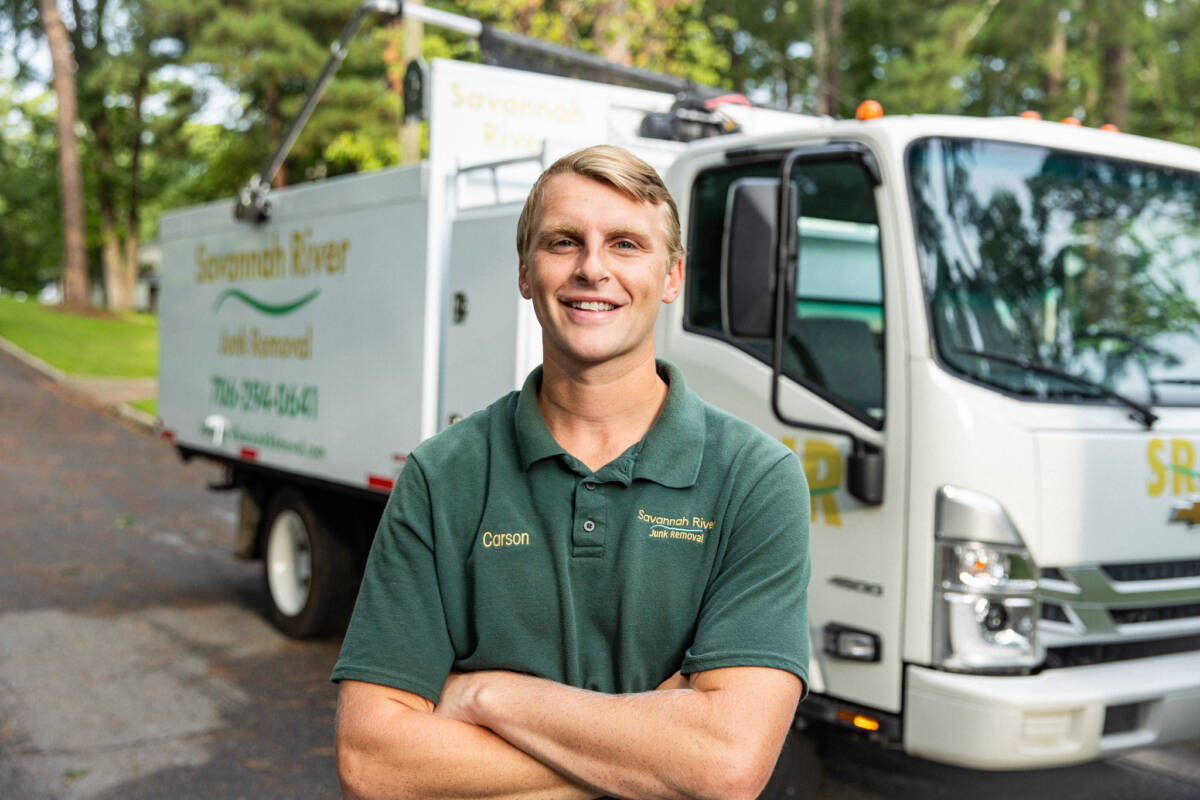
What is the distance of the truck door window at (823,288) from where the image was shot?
4.18 meters

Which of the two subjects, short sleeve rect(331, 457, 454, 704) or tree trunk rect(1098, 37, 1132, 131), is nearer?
short sleeve rect(331, 457, 454, 704)

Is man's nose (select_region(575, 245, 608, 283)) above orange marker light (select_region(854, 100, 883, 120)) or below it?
below

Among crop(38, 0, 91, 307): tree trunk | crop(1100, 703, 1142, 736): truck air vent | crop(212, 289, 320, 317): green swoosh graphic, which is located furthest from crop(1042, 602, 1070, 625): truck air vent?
crop(38, 0, 91, 307): tree trunk

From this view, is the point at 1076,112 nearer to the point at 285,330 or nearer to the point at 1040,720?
the point at 285,330

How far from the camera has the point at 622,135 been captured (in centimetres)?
622

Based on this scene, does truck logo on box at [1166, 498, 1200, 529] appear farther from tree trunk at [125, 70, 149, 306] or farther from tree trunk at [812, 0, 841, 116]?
tree trunk at [125, 70, 149, 306]

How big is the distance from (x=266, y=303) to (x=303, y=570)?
5.09ft

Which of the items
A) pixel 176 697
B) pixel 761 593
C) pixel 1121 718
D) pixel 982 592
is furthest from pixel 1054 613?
pixel 176 697

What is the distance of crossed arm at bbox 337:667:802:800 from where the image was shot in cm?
199

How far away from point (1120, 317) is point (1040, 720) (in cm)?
149

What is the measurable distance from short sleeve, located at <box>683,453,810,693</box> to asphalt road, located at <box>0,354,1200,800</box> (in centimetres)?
241

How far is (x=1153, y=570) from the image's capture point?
4148 mm

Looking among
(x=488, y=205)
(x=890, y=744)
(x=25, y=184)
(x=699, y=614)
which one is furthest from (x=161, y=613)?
(x=25, y=184)

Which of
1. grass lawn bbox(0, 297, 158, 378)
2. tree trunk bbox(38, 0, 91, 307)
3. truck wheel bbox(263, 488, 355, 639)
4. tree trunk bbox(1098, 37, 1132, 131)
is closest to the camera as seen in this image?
truck wheel bbox(263, 488, 355, 639)
